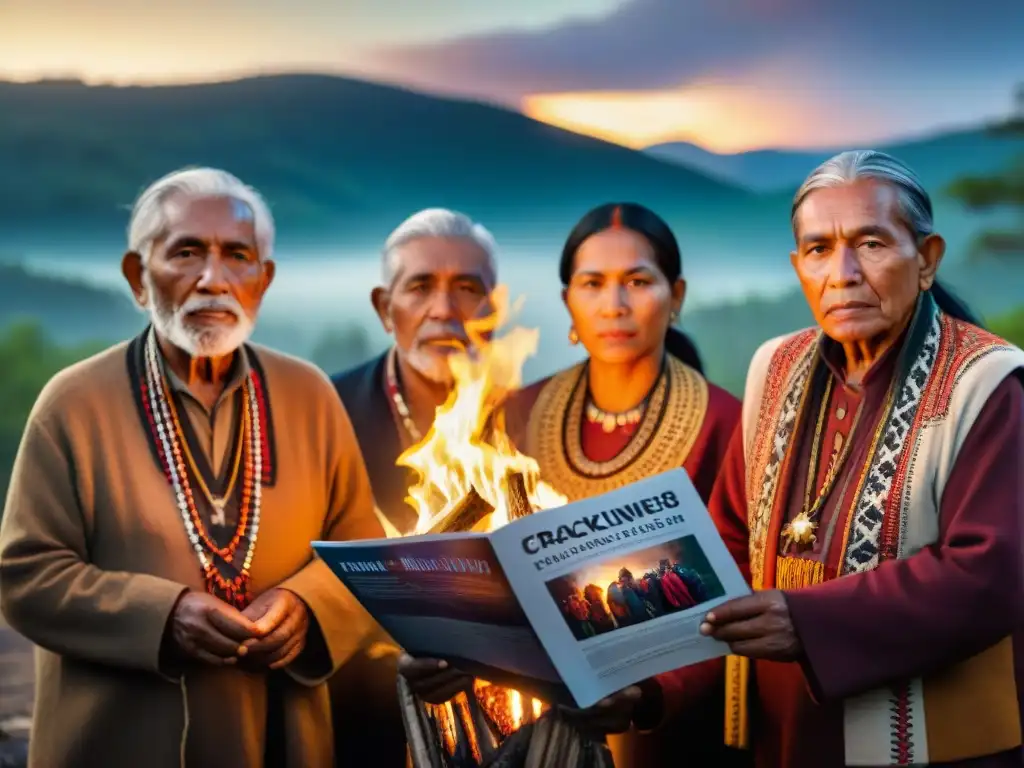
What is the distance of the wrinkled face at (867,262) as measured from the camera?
2.52 metres

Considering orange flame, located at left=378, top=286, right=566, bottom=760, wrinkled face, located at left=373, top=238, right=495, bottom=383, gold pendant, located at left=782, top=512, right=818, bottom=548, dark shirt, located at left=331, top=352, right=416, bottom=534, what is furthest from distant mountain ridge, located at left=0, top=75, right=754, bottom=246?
gold pendant, located at left=782, top=512, right=818, bottom=548

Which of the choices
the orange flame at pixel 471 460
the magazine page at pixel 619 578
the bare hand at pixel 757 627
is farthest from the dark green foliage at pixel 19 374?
the bare hand at pixel 757 627

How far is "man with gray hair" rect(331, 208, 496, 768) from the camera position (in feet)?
11.6

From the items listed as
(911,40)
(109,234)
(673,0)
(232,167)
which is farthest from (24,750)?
(911,40)

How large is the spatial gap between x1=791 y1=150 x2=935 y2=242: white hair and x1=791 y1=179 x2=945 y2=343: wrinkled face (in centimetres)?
1

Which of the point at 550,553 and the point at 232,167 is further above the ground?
the point at 232,167

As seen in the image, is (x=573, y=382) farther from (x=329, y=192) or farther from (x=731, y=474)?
(x=329, y=192)

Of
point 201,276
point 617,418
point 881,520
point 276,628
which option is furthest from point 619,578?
point 201,276

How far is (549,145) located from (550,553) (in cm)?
272

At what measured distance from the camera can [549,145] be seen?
4.50m

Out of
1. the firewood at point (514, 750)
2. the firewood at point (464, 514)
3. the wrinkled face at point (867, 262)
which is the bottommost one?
the firewood at point (514, 750)

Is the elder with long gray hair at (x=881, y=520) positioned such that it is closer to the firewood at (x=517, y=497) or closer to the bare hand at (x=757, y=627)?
the bare hand at (x=757, y=627)

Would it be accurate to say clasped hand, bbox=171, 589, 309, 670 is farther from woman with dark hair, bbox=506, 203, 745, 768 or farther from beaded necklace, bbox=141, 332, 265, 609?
woman with dark hair, bbox=506, 203, 745, 768

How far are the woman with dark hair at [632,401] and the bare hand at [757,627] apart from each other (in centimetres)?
85
